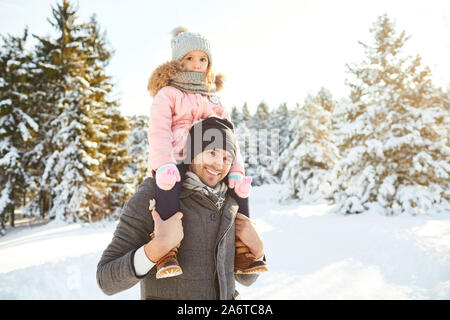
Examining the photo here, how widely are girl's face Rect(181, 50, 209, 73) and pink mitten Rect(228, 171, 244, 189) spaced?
101 cm

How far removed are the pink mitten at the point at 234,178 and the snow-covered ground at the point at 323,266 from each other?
443 centimetres

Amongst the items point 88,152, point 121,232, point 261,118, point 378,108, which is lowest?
point 121,232

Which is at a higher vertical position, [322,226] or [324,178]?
[324,178]

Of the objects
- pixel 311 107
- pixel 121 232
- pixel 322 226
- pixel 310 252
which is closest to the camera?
pixel 121 232

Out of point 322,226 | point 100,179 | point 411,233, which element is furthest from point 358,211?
point 100,179

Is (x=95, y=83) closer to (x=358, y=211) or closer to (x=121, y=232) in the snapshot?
(x=358, y=211)

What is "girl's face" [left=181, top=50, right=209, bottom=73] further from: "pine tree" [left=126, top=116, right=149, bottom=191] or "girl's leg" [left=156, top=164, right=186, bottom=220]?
"pine tree" [left=126, top=116, right=149, bottom=191]

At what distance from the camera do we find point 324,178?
23.6 meters

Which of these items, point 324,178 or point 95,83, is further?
point 324,178

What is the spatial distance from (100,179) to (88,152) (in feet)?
6.06

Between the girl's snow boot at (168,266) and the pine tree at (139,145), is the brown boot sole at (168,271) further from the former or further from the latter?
the pine tree at (139,145)

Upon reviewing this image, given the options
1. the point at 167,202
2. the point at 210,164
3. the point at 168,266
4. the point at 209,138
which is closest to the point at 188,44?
the point at 209,138

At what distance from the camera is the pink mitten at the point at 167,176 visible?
1.92 metres

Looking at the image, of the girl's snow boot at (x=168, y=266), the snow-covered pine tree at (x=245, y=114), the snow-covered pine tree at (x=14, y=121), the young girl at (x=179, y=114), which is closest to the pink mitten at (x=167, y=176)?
the young girl at (x=179, y=114)
